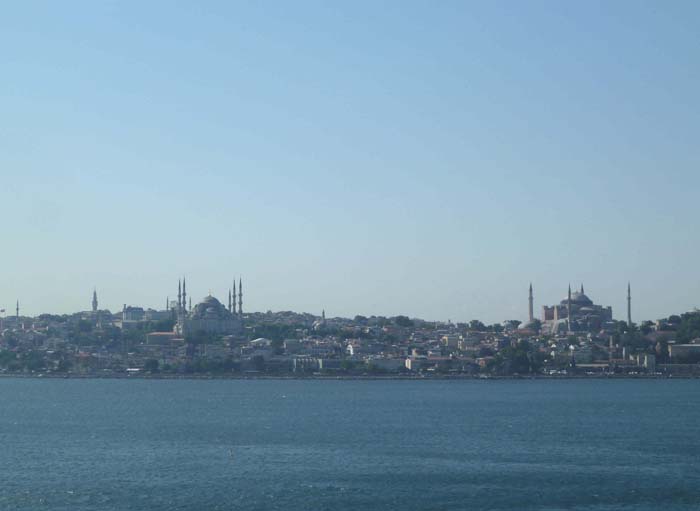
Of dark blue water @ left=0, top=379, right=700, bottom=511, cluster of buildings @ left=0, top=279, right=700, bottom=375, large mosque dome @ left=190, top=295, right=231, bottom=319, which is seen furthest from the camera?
large mosque dome @ left=190, top=295, right=231, bottom=319

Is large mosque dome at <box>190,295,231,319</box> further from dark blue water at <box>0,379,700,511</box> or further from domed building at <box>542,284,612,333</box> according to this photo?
dark blue water at <box>0,379,700,511</box>

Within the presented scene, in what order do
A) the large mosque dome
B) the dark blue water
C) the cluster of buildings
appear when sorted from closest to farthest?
the dark blue water
the cluster of buildings
the large mosque dome

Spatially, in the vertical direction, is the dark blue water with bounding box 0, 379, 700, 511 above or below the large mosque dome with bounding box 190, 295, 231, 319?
below

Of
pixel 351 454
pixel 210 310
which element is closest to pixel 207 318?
pixel 210 310

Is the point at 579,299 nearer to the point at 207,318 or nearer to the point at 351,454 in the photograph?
the point at 207,318

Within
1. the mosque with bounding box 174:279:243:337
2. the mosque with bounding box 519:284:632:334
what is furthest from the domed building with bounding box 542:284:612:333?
the mosque with bounding box 174:279:243:337

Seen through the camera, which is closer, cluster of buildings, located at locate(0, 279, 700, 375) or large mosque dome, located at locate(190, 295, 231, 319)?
cluster of buildings, located at locate(0, 279, 700, 375)

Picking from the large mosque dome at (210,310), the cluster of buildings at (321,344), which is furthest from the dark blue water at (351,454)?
the large mosque dome at (210,310)
